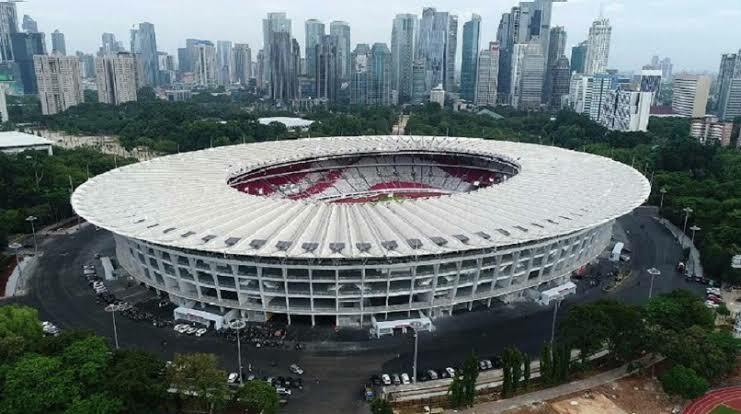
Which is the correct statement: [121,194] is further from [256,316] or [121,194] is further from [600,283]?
[600,283]

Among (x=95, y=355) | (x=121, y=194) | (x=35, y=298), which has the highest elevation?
(x=121, y=194)

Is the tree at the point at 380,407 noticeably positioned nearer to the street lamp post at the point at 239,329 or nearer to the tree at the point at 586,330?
the street lamp post at the point at 239,329

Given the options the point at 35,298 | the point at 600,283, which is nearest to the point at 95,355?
the point at 35,298

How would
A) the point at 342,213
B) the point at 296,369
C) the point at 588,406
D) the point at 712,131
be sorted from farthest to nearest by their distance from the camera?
the point at 712,131 → the point at 342,213 → the point at 296,369 → the point at 588,406

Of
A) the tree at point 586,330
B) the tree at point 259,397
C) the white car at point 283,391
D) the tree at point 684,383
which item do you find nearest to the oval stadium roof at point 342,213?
the tree at point 586,330

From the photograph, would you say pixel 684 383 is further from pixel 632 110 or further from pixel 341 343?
pixel 632 110

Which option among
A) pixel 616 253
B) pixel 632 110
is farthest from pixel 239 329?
pixel 632 110

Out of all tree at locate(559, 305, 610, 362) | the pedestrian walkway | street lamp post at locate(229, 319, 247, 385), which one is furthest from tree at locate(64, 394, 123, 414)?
tree at locate(559, 305, 610, 362)
